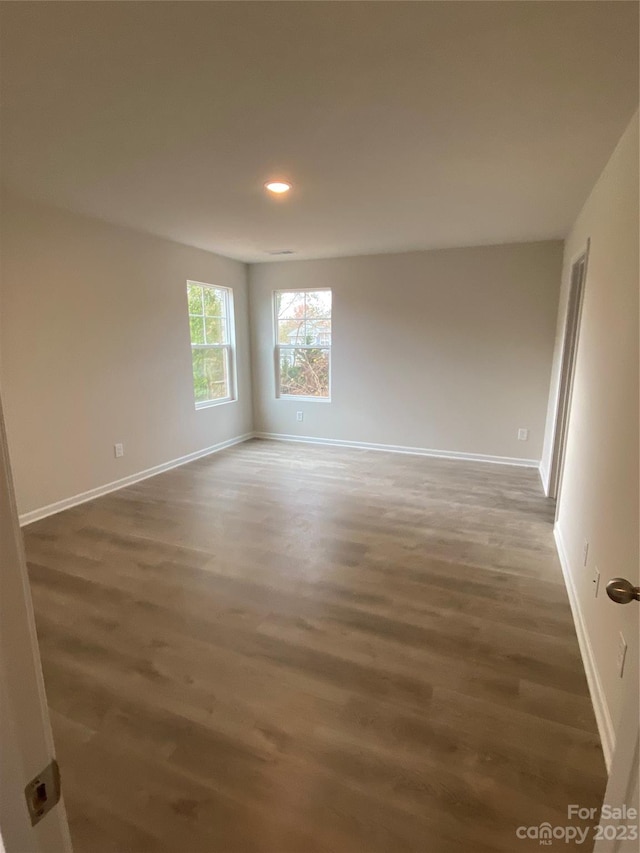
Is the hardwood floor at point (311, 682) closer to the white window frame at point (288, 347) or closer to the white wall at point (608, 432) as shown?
the white wall at point (608, 432)

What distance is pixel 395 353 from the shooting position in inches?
212

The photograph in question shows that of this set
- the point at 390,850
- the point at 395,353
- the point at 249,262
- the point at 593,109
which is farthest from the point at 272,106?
the point at 249,262

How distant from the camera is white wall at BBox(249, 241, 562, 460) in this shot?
4.77 metres

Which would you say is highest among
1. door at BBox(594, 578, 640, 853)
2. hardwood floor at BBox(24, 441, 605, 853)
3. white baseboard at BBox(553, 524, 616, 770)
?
door at BBox(594, 578, 640, 853)

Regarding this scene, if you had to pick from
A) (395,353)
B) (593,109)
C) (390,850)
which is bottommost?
(390,850)

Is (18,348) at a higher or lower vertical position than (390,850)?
higher

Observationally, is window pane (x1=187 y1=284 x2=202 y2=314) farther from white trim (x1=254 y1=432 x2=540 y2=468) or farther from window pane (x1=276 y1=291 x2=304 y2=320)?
white trim (x1=254 y1=432 x2=540 y2=468)

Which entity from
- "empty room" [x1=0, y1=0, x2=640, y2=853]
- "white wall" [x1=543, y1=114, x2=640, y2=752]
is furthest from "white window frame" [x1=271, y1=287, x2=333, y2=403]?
"white wall" [x1=543, y1=114, x2=640, y2=752]

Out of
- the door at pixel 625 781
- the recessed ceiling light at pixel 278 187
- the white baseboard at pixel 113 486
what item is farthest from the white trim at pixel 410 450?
the door at pixel 625 781

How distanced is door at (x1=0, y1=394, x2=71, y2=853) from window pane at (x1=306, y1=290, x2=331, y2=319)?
5412mm

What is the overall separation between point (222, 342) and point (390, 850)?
207 inches

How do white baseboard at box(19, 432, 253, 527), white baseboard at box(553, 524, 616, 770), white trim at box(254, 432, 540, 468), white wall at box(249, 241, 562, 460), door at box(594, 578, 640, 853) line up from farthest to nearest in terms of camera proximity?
white trim at box(254, 432, 540, 468) < white wall at box(249, 241, 562, 460) < white baseboard at box(19, 432, 253, 527) < white baseboard at box(553, 524, 616, 770) < door at box(594, 578, 640, 853)

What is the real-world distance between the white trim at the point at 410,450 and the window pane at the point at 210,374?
3.20 ft

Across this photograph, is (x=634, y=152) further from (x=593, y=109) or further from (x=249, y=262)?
(x=249, y=262)
